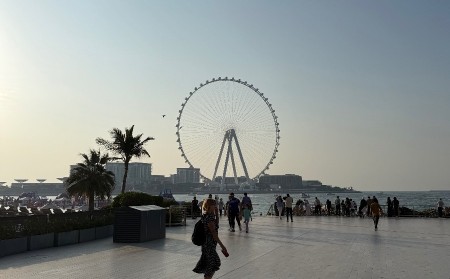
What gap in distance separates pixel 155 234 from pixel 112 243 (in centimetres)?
191

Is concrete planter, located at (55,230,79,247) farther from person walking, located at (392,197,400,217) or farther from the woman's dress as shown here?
person walking, located at (392,197,400,217)

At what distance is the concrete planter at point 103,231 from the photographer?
1870 cm

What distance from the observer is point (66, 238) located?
54.2 feet

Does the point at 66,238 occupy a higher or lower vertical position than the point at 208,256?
lower

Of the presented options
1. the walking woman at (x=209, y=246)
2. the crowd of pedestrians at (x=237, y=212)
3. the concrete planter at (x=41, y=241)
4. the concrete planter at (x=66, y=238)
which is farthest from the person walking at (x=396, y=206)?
the walking woman at (x=209, y=246)

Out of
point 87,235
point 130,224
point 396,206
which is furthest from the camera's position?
point 396,206

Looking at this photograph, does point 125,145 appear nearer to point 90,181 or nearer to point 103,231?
point 90,181

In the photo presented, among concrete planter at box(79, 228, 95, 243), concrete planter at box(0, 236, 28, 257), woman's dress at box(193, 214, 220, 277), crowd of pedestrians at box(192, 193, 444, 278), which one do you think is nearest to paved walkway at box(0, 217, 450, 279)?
concrete planter at box(0, 236, 28, 257)

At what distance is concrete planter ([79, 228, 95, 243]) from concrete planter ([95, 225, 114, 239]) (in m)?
0.32

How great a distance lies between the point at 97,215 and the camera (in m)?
19.8

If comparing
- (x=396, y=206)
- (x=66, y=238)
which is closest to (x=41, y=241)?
(x=66, y=238)

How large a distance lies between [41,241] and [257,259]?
6907 mm

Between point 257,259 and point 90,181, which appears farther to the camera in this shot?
point 90,181

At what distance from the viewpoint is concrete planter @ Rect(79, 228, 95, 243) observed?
17547 mm
